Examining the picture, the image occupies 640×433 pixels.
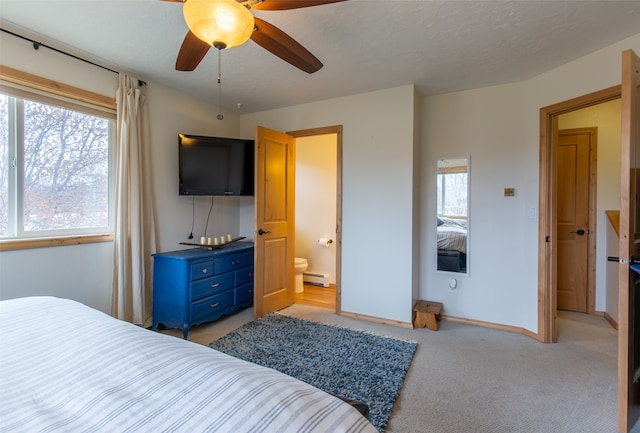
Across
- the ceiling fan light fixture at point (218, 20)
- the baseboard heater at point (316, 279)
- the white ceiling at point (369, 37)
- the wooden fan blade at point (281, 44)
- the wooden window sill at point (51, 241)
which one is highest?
the white ceiling at point (369, 37)

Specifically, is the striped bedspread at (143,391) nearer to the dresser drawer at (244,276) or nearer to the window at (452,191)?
the dresser drawer at (244,276)

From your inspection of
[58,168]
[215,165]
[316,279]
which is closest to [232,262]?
[215,165]

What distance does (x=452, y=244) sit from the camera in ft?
10.7

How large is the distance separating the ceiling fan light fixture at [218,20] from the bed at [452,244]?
107 inches

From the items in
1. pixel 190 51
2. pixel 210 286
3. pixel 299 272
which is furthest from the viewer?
pixel 299 272

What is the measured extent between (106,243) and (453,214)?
3.42 meters

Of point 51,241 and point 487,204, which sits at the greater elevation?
point 487,204

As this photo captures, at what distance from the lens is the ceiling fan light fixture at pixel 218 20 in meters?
1.27

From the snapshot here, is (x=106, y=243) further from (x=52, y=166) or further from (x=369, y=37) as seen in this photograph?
(x=369, y=37)

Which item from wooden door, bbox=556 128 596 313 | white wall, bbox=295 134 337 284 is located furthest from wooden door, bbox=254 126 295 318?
wooden door, bbox=556 128 596 313

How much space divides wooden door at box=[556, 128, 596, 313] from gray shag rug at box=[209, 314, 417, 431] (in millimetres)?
2386

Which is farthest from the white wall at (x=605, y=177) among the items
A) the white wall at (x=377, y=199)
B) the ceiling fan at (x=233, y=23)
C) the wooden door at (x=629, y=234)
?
the ceiling fan at (x=233, y=23)

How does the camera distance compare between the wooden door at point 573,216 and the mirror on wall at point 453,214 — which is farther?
the wooden door at point 573,216

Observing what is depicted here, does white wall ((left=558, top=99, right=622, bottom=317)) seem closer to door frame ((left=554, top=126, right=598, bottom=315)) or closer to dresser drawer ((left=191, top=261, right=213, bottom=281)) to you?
door frame ((left=554, top=126, right=598, bottom=315))
